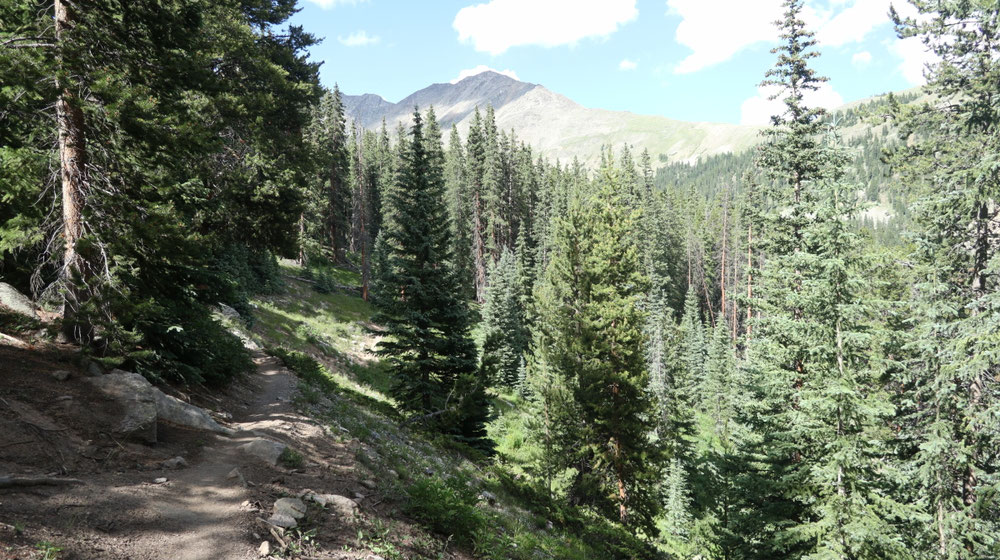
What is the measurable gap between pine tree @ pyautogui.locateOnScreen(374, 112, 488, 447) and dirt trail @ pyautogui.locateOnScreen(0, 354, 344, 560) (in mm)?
7095

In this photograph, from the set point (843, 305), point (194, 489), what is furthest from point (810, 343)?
point (194, 489)

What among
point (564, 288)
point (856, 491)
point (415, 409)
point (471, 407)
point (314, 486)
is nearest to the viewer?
point (314, 486)

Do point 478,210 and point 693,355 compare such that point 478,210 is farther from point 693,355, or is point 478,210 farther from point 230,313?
point 230,313

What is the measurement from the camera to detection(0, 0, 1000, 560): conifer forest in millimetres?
7426


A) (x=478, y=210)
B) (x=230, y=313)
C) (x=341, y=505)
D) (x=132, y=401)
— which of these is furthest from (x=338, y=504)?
(x=478, y=210)

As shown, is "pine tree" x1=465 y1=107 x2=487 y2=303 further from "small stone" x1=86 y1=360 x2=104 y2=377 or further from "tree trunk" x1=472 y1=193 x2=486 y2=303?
"small stone" x1=86 y1=360 x2=104 y2=377

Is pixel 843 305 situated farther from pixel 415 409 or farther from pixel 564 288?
pixel 415 409

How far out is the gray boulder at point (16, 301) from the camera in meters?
8.41

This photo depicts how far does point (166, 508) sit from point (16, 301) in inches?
266

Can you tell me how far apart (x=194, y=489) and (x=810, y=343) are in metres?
12.6

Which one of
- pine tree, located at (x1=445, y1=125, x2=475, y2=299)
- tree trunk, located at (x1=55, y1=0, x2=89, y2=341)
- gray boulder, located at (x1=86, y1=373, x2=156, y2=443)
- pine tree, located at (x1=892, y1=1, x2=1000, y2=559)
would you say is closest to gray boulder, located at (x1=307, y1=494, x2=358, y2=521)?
gray boulder, located at (x1=86, y1=373, x2=156, y2=443)

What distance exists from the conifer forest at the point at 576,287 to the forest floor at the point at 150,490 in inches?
25.3

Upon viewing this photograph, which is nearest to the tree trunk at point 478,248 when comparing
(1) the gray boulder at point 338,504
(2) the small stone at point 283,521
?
(1) the gray boulder at point 338,504

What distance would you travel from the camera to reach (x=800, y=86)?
16.4 meters
